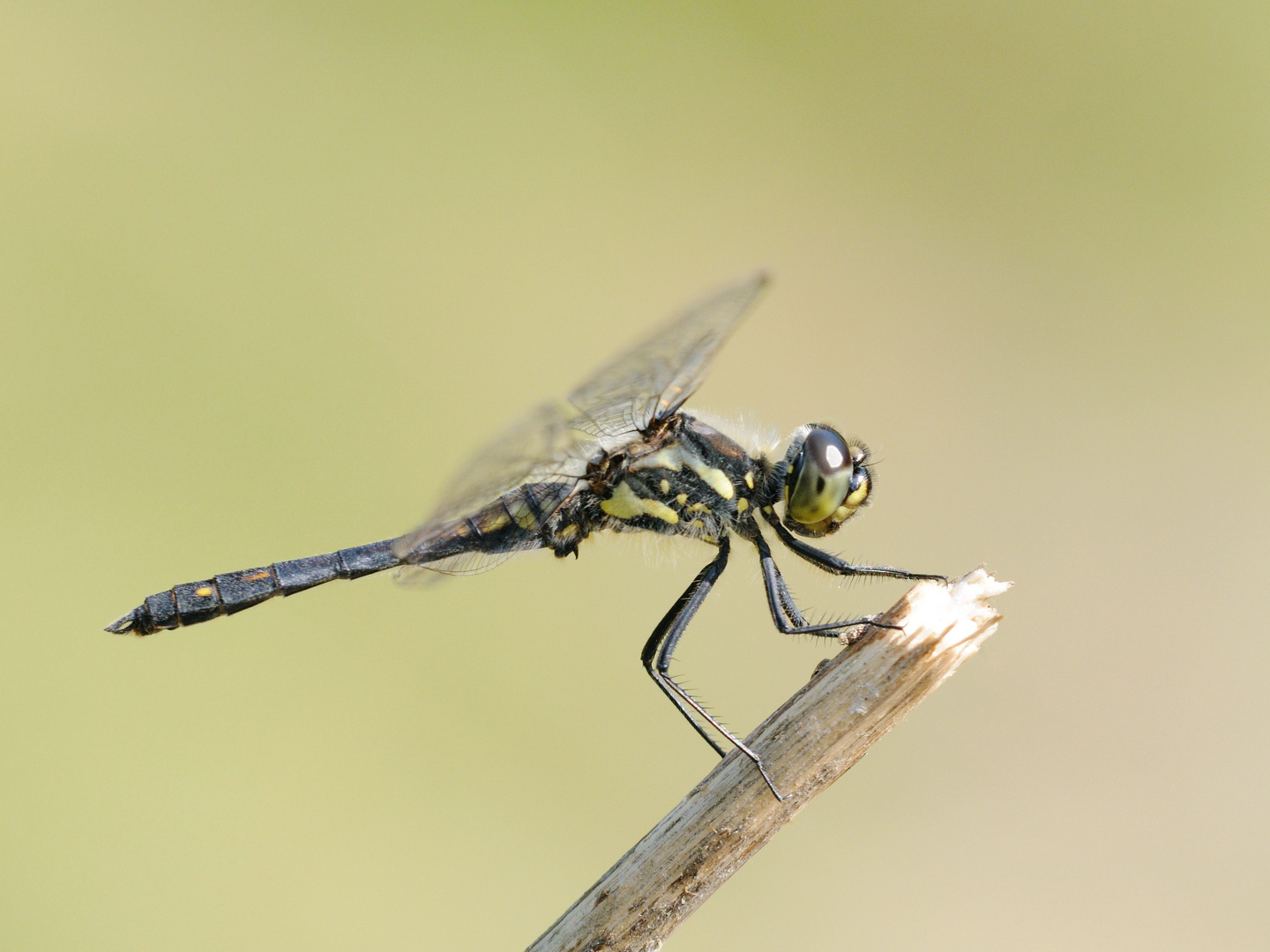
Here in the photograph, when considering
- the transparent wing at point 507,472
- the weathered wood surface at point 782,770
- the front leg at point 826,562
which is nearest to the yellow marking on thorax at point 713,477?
the front leg at point 826,562

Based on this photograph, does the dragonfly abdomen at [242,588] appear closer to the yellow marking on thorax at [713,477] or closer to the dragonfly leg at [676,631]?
the dragonfly leg at [676,631]

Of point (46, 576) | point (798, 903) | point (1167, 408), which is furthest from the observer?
point (1167, 408)

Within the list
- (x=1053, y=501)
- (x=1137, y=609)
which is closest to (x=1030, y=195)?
(x=1053, y=501)

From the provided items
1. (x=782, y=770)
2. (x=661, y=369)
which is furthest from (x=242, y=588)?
(x=782, y=770)

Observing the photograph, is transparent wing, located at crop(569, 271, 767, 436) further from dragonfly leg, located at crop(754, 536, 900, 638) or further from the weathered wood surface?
the weathered wood surface

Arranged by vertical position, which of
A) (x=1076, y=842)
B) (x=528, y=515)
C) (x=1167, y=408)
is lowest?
(x=1076, y=842)

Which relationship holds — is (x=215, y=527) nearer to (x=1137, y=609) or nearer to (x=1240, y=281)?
(x=1137, y=609)
